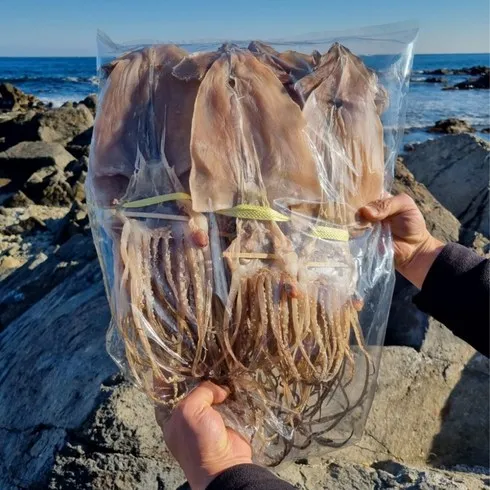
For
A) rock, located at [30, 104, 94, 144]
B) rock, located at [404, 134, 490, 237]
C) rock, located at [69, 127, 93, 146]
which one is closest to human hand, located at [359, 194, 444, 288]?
rock, located at [404, 134, 490, 237]

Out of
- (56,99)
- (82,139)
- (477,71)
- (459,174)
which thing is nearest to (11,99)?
(56,99)

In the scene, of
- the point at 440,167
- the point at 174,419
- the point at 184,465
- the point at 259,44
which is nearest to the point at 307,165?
the point at 259,44

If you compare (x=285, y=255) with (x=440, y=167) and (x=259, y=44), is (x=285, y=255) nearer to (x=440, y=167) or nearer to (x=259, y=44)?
(x=259, y=44)

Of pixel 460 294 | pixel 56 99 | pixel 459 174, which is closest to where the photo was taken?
pixel 460 294

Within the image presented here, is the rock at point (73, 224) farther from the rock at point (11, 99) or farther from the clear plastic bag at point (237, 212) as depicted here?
the rock at point (11, 99)

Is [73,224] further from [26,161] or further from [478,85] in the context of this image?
[478,85]

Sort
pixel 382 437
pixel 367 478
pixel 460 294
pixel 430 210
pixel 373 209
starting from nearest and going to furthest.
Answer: pixel 373 209 → pixel 460 294 → pixel 367 478 → pixel 382 437 → pixel 430 210

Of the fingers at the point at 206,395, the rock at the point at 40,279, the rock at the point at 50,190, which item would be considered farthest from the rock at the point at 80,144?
the fingers at the point at 206,395
